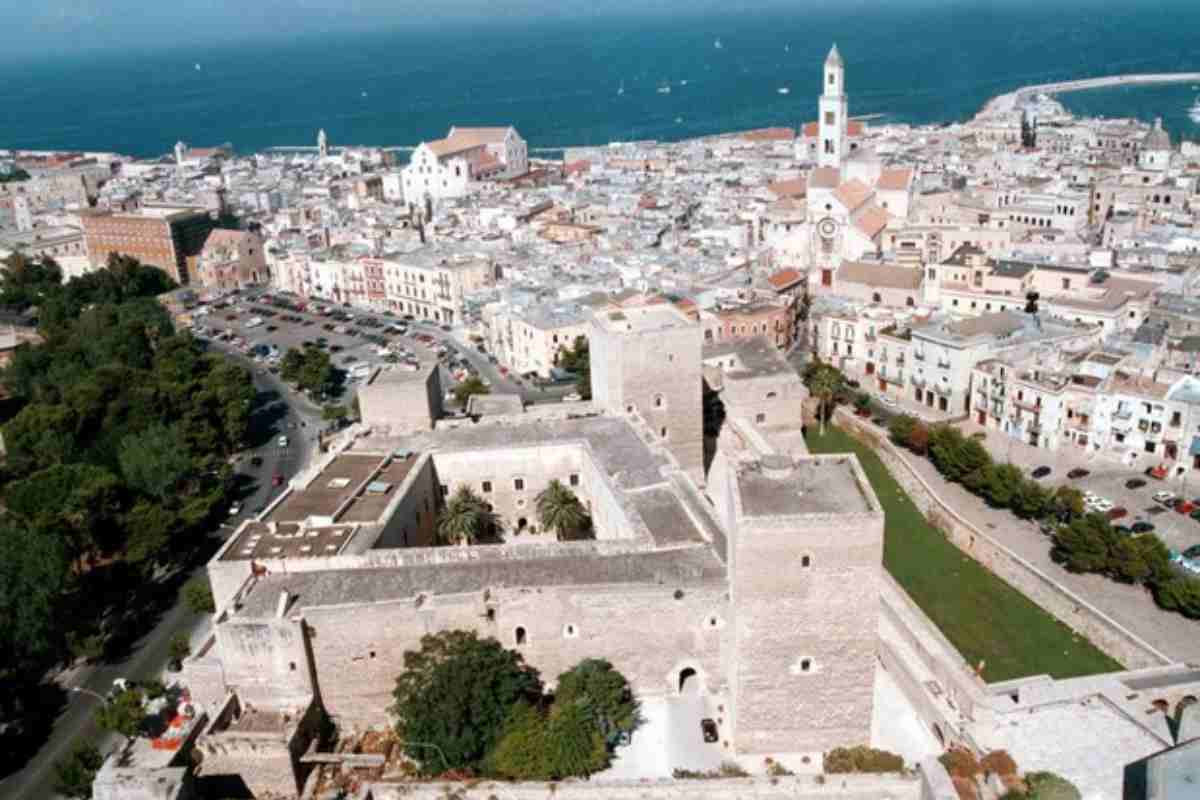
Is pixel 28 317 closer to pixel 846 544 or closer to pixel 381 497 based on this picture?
pixel 381 497

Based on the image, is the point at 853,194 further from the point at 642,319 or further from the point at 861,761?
the point at 861,761

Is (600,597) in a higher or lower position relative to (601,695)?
higher

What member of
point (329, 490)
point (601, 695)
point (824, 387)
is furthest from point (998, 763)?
point (824, 387)

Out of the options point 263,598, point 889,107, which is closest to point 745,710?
point 263,598

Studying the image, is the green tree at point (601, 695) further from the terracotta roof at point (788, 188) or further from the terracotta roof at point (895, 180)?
the terracotta roof at point (788, 188)

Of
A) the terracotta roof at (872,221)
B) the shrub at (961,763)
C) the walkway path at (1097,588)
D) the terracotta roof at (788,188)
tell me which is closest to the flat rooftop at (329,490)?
the shrub at (961,763)

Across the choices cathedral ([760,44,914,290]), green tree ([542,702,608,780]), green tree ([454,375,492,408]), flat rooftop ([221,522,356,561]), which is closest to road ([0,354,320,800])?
flat rooftop ([221,522,356,561])
